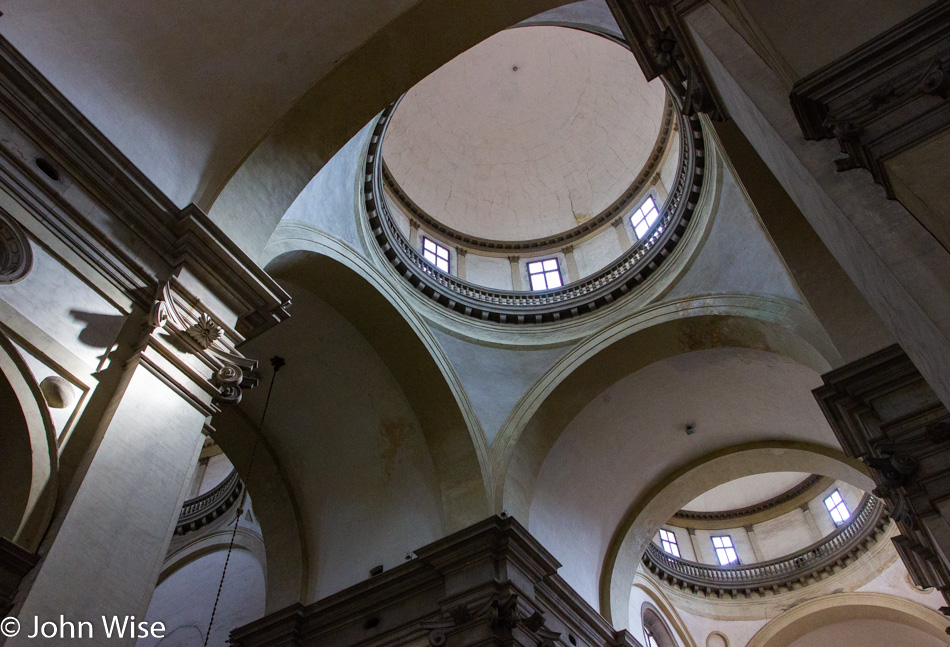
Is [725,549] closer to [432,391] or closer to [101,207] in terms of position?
[432,391]

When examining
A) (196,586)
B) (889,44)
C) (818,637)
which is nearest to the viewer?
(889,44)

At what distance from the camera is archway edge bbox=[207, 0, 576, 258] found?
271 inches

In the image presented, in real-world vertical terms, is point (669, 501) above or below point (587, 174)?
below

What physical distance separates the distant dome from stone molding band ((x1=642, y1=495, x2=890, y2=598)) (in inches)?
365

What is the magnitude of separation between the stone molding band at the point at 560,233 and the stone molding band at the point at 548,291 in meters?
2.10

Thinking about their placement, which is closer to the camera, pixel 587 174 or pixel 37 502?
pixel 37 502

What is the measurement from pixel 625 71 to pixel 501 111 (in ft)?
10.4

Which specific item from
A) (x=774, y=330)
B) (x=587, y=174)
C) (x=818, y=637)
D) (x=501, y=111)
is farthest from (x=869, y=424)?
(x=818, y=637)

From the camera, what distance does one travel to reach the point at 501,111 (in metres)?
17.5

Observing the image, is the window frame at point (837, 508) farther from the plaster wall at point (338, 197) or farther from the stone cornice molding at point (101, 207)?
the stone cornice molding at point (101, 207)

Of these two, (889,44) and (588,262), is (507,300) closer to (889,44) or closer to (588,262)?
(588,262)

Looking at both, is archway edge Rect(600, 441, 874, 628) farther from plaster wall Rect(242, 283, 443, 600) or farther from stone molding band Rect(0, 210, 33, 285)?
stone molding band Rect(0, 210, 33, 285)

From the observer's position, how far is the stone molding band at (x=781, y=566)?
1750cm

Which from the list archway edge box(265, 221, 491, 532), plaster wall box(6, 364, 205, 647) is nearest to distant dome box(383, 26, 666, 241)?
archway edge box(265, 221, 491, 532)
